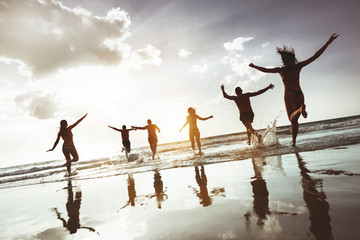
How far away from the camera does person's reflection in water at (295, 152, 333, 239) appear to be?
5.07 feet

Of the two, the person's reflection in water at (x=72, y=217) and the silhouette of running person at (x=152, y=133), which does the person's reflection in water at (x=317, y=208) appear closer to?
the person's reflection in water at (x=72, y=217)

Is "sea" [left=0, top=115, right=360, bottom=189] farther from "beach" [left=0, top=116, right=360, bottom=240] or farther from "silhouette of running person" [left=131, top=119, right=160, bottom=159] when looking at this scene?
"beach" [left=0, top=116, right=360, bottom=240]

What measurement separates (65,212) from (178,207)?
6.08 feet

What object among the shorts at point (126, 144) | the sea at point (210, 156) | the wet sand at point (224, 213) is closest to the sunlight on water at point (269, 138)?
the sea at point (210, 156)

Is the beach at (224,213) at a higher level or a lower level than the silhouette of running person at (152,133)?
lower

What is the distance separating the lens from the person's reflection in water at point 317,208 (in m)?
1.55

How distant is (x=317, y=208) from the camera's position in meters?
1.97

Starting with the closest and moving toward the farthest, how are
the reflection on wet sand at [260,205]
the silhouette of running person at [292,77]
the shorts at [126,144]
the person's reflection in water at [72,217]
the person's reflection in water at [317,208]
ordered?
the person's reflection in water at [317,208] → the reflection on wet sand at [260,205] → the person's reflection in water at [72,217] → the silhouette of running person at [292,77] → the shorts at [126,144]

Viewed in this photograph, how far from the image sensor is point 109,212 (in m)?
2.97

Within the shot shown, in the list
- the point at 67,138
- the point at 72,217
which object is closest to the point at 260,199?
the point at 72,217

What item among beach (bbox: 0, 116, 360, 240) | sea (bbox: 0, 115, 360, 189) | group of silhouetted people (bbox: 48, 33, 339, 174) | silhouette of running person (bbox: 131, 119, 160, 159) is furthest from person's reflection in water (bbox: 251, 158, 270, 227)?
silhouette of running person (bbox: 131, 119, 160, 159)

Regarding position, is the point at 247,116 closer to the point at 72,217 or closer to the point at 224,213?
the point at 224,213

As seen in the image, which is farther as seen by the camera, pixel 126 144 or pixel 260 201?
pixel 126 144

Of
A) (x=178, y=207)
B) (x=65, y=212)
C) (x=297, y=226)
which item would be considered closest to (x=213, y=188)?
(x=178, y=207)
